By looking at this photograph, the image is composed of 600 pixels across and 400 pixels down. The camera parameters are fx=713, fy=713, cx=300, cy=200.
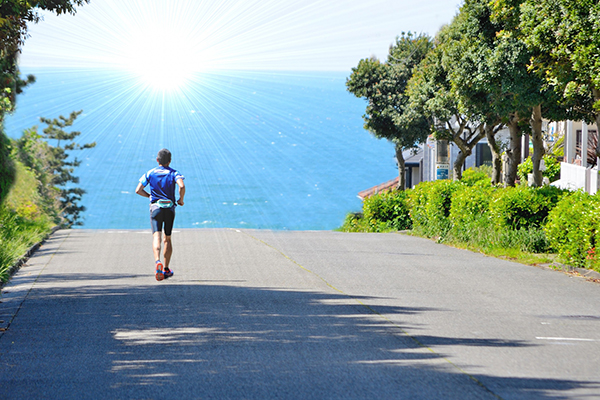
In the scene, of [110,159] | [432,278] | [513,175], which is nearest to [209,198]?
[110,159]

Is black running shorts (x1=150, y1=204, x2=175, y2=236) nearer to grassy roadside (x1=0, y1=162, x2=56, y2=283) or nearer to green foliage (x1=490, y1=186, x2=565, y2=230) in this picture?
grassy roadside (x1=0, y1=162, x2=56, y2=283)

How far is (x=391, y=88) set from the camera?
42.3 m

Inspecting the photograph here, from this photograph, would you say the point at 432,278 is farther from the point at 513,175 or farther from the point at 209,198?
the point at 209,198

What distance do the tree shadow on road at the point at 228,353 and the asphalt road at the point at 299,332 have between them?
18mm

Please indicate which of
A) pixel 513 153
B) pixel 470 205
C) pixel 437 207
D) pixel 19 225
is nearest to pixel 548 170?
pixel 513 153

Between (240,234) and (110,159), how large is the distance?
5157 inches

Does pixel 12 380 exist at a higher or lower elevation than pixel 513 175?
lower

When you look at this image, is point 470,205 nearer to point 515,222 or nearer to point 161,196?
point 515,222

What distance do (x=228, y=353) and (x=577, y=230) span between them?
822 cm

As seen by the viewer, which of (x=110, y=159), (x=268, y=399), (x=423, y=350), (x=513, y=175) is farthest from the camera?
(x=110, y=159)

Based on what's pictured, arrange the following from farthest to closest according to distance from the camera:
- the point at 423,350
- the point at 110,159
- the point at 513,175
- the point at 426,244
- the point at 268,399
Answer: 1. the point at 110,159
2. the point at 513,175
3. the point at 426,244
4. the point at 423,350
5. the point at 268,399

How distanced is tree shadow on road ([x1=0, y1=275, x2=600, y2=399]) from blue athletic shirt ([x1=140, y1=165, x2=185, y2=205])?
1991 millimetres

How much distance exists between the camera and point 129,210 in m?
113

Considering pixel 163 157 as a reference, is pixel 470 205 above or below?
below
